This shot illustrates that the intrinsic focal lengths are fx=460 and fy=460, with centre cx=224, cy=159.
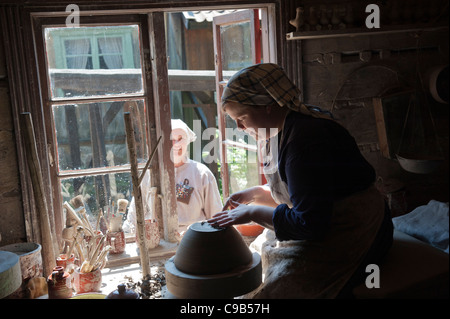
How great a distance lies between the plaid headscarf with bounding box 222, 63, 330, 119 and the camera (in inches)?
91.3

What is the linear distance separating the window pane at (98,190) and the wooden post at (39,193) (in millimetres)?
355

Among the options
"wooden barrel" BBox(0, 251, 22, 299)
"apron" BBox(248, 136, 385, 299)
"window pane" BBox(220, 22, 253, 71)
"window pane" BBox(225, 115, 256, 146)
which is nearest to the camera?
"apron" BBox(248, 136, 385, 299)

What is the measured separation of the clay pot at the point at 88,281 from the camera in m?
2.86

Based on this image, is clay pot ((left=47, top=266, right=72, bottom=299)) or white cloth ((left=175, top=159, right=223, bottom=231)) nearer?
clay pot ((left=47, top=266, right=72, bottom=299))

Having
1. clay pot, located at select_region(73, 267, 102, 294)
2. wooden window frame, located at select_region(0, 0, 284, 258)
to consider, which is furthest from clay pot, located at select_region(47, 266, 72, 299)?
wooden window frame, located at select_region(0, 0, 284, 258)

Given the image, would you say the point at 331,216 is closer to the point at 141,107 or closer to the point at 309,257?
the point at 309,257

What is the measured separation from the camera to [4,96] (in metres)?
2.92

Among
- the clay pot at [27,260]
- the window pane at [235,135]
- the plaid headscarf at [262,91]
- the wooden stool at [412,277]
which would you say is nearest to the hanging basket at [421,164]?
the wooden stool at [412,277]

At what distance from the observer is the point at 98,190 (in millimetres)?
3326

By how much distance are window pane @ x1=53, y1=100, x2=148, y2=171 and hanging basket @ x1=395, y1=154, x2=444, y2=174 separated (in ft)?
6.04

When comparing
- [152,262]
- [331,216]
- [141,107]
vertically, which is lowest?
[152,262]

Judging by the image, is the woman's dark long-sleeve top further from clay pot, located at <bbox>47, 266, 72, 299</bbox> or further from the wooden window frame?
clay pot, located at <bbox>47, 266, 72, 299</bbox>
